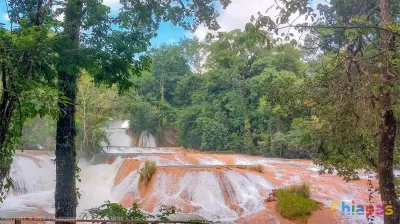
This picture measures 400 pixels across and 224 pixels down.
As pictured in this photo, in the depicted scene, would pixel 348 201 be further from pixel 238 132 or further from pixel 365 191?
pixel 238 132

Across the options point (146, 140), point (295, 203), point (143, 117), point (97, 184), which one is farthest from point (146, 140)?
point (295, 203)

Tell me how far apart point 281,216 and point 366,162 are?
5252 millimetres

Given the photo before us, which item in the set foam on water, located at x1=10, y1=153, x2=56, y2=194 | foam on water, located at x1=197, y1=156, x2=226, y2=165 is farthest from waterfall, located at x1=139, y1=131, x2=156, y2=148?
foam on water, located at x1=10, y1=153, x2=56, y2=194

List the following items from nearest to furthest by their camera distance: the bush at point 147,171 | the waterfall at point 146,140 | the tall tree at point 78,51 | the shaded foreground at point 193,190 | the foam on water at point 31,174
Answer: the tall tree at point 78,51, the shaded foreground at point 193,190, the bush at point 147,171, the foam on water at point 31,174, the waterfall at point 146,140

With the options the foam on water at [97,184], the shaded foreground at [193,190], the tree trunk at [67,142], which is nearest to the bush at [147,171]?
the shaded foreground at [193,190]

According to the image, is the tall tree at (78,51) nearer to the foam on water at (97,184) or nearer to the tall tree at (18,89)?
the tall tree at (18,89)

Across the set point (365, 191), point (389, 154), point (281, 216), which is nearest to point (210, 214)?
point (281, 216)

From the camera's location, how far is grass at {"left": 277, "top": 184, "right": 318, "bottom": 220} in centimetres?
970

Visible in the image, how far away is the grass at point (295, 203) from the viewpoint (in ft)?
31.8

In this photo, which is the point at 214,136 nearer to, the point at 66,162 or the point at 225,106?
the point at 225,106

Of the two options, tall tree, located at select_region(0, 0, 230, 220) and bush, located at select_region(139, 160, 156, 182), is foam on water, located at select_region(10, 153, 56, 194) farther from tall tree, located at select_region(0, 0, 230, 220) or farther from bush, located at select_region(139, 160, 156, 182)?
tall tree, located at select_region(0, 0, 230, 220)

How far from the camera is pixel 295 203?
32.8 ft

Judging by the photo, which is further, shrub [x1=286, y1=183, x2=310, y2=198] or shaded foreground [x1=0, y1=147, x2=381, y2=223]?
shaded foreground [x1=0, y1=147, x2=381, y2=223]

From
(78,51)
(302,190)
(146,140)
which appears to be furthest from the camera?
(146,140)
